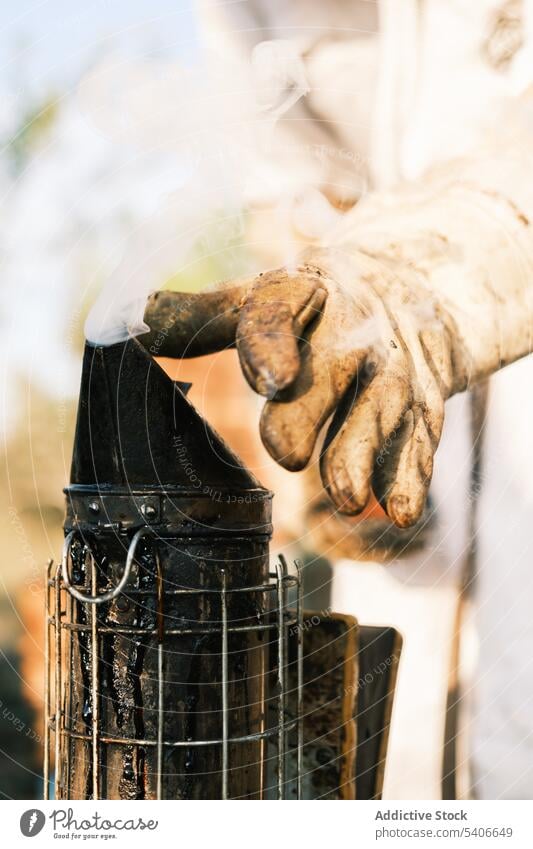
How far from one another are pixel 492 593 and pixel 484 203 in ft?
1.17

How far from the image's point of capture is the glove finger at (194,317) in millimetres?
674

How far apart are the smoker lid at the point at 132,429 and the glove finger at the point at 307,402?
7 cm

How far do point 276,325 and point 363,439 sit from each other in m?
0.09

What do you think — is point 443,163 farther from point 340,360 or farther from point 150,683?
point 150,683

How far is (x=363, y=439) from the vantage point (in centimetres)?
61

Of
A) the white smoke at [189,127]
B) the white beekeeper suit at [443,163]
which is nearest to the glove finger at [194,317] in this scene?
the white smoke at [189,127]

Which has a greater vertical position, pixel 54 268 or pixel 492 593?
pixel 54 268

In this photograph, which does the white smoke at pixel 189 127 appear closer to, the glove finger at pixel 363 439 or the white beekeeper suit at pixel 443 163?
the white beekeeper suit at pixel 443 163

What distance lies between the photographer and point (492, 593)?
3.05ft

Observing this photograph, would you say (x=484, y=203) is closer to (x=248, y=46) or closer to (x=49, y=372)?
(x=248, y=46)

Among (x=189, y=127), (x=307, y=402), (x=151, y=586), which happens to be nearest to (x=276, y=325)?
(x=307, y=402)

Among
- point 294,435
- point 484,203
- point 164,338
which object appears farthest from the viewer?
point 484,203
